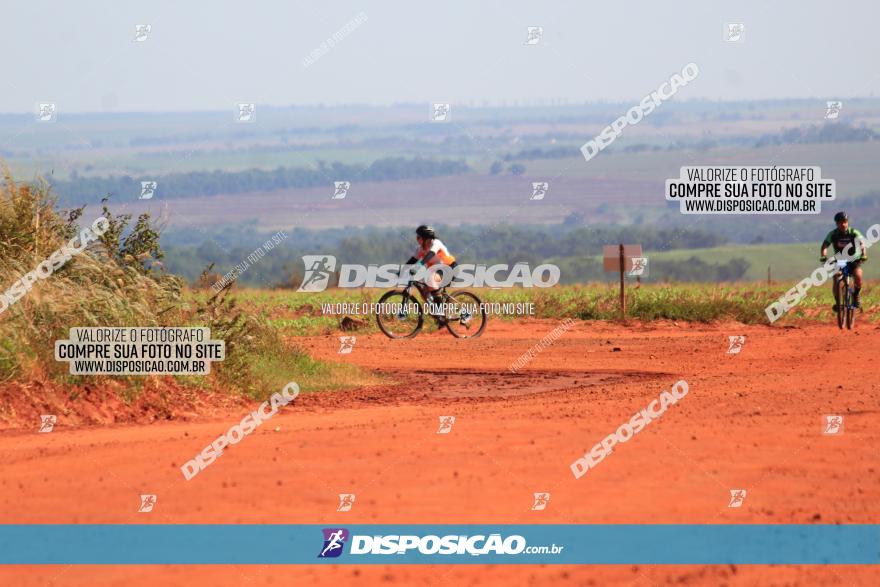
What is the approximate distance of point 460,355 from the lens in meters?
20.8

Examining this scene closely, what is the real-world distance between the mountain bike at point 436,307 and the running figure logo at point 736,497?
12806 mm

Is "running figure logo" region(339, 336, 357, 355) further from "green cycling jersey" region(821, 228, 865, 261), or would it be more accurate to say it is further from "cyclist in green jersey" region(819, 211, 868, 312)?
"green cycling jersey" region(821, 228, 865, 261)

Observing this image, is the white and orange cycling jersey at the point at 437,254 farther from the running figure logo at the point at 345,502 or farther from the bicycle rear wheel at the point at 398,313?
the running figure logo at the point at 345,502

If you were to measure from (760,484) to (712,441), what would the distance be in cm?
152

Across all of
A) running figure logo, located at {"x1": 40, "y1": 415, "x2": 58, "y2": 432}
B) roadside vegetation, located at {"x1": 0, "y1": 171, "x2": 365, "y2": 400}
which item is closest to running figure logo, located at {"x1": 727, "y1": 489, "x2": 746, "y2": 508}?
running figure logo, located at {"x1": 40, "y1": 415, "x2": 58, "y2": 432}

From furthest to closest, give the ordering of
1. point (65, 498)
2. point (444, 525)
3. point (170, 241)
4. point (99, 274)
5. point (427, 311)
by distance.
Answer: point (170, 241) < point (427, 311) < point (99, 274) < point (65, 498) < point (444, 525)

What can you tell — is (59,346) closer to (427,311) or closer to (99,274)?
(99,274)

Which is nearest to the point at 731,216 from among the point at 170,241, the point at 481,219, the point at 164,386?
the point at 481,219

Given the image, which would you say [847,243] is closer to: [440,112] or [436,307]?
[436,307]

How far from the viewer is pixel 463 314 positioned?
75.9ft

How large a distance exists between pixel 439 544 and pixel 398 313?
1428 cm

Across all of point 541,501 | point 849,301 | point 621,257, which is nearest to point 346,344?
point 621,257

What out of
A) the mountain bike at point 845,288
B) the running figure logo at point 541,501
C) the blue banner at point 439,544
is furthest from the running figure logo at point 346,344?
the blue banner at point 439,544

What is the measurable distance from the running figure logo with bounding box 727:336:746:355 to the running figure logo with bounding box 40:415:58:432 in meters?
10.9
